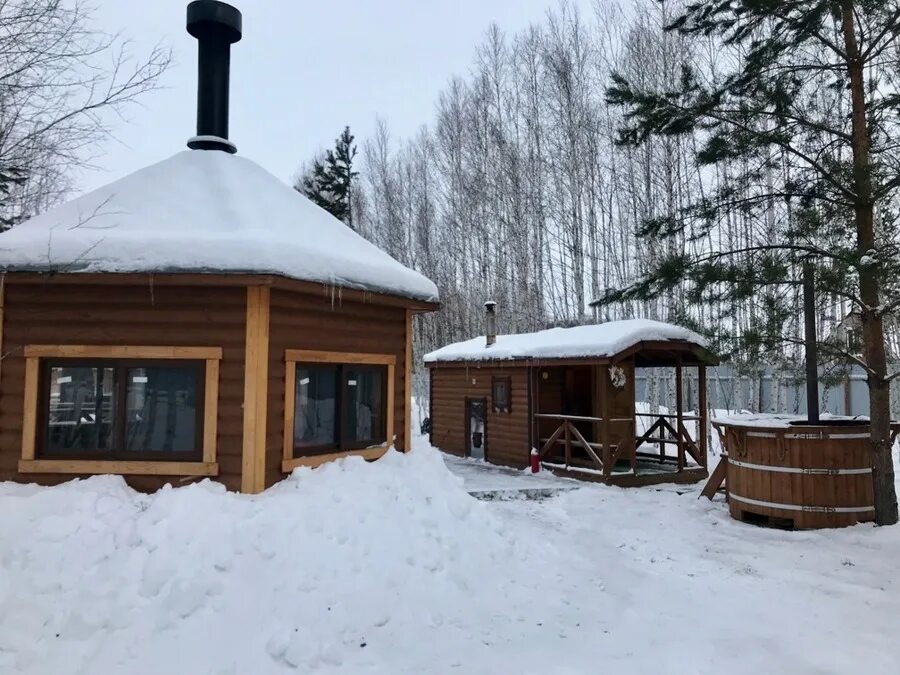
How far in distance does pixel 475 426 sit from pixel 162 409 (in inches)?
430

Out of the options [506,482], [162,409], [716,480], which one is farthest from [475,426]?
[162,409]

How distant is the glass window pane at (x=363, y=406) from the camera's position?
7.12 meters

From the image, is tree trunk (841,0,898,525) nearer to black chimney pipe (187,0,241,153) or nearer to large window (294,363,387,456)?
large window (294,363,387,456)

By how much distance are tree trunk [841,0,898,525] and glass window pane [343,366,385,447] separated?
6338 millimetres

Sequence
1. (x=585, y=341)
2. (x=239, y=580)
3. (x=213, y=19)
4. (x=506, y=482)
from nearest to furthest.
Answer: (x=239, y=580) → (x=213, y=19) → (x=506, y=482) → (x=585, y=341)

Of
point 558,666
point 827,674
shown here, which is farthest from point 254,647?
point 827,674

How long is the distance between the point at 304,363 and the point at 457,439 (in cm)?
1058

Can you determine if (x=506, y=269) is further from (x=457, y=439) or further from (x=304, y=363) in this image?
(x=304, y=363)

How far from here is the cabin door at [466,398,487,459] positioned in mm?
Answer: 15844

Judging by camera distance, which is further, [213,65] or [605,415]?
[605,415]

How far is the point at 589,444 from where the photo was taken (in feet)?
41.9

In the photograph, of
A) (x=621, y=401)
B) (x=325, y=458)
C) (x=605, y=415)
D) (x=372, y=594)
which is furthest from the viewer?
(x=621, y=401)

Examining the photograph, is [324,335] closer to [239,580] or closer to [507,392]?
[239,580]

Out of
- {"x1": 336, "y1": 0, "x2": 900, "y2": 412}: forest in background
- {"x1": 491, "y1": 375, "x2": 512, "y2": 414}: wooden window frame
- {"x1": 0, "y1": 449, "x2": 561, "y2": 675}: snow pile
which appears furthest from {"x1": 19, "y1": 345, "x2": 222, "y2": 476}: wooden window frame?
{"x1": 336, "y1": 0, "x2": 900, "y2": 412}: forest in background
